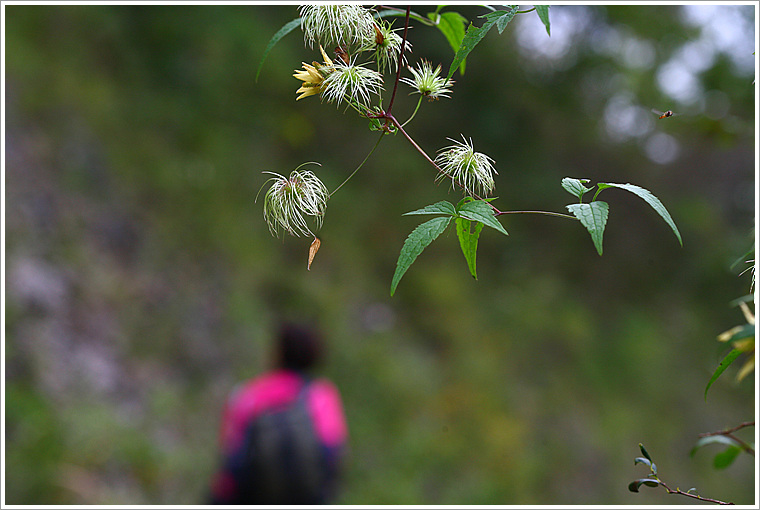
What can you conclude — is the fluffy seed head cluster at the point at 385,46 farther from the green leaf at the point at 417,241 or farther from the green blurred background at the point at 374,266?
the green blurred background at the point at 374,266

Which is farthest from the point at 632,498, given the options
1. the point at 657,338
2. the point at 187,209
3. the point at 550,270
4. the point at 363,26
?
the point at 363,26

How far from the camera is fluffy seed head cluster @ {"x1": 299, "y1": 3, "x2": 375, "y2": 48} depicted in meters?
0.51

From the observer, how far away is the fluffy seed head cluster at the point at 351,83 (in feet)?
1.60

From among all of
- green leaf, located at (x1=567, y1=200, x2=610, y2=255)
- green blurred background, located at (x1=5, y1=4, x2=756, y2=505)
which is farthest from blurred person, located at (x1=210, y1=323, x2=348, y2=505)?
green leaf, located at (x1=567, y1=200, x2=610, y2=255)

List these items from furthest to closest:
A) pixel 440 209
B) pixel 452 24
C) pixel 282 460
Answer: pixel 282 460
pixel 452 24
pixel 440 209

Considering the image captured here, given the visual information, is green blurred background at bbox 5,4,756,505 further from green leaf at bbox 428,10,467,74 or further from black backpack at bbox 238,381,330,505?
green leaf at bbox 428,10,467,74

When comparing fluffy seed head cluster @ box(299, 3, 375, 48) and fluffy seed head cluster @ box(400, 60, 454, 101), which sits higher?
fluffy seed head cluster @ box(299, 3, 375, 48)

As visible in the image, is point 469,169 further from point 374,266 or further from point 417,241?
point 374,266

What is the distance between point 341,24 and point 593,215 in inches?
11.6

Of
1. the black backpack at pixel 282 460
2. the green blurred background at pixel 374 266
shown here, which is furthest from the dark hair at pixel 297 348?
the green blurred background at pixel 374 266

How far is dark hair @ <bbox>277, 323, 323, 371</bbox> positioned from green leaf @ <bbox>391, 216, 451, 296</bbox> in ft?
5.46

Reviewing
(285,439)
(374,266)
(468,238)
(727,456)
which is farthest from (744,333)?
(374,266)

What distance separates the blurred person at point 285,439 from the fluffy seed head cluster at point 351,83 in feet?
5.24

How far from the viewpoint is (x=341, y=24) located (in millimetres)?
512
